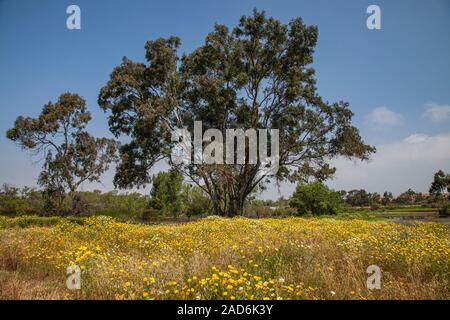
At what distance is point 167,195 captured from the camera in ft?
170

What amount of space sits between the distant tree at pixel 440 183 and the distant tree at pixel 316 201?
36311 millimetres

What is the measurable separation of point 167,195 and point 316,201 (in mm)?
24407

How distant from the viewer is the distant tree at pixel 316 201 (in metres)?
41.2

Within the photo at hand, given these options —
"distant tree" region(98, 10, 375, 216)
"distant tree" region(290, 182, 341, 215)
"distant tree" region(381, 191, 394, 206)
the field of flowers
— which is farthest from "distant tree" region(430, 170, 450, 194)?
the field of flowers

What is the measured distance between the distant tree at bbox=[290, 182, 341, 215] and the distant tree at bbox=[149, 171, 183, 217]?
773 inches

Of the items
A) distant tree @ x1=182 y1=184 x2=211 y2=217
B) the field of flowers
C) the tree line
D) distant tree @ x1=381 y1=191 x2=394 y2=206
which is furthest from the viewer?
distant tree @ x1=381 y1=191 x2=394 y2=206

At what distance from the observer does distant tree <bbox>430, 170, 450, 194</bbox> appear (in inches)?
2505

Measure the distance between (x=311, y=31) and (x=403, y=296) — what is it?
85.2 ft

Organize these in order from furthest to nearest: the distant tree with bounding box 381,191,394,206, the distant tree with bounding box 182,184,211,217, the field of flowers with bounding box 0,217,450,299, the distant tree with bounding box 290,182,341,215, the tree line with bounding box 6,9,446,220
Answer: the distant tree with bounding box 381,191,394,206 → the distant tree with bounding box 182,184,211,217 → the distant tree with bounding box 290,182,341,215 → the tree line with bounding box 6,9,446,220 → the field of flowers with bounding box 0,217,450,299

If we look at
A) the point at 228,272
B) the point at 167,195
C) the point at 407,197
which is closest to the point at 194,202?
the point at 167,195

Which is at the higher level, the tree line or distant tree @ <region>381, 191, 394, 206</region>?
the tree line

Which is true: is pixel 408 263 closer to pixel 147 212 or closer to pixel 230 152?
pixel 230 152

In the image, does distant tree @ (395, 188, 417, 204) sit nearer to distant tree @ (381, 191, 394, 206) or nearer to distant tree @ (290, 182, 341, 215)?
distant tree @ (381, 191, 394, 206)

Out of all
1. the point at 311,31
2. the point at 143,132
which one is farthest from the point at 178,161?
the point at 311,31
